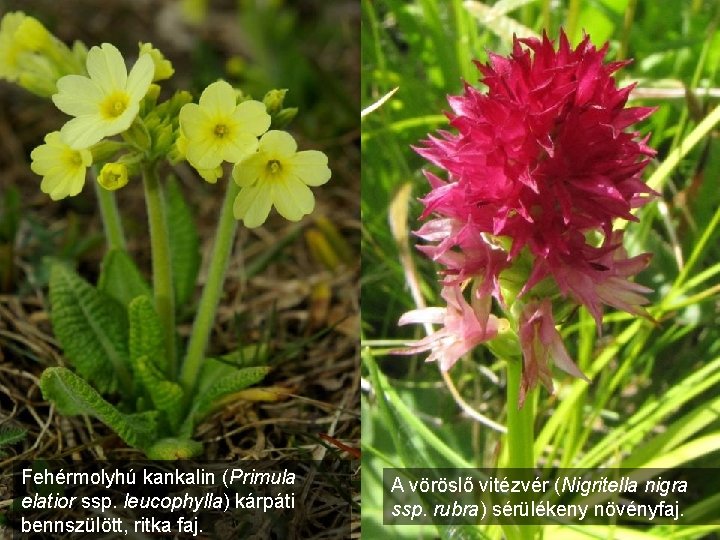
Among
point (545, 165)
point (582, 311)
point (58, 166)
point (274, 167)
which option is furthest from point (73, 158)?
point (582, 311)

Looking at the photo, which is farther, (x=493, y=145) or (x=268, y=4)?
(x=268, y=4)

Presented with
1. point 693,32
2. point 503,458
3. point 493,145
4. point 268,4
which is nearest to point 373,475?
point 503,458

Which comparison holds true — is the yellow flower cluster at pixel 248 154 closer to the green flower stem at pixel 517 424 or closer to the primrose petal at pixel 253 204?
the primrose petal at pixel 253 204

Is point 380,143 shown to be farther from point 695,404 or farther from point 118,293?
point 695,404

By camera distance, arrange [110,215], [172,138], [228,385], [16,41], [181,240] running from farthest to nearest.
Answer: [181,240], [110,215], [16,41], [228,385], [172,138]

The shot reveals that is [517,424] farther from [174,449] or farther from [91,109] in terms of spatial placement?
[91,109]
